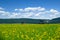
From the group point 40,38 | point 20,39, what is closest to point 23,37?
point 20,39

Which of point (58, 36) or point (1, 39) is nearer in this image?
point (1, 39)

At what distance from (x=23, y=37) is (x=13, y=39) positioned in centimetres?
48

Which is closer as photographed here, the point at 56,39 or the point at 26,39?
the point at 26,39

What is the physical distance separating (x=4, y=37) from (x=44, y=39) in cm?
189

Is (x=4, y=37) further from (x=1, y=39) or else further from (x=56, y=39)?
(x=56, y=39)

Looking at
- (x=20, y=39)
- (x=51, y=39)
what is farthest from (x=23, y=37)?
(x=51, y=39)

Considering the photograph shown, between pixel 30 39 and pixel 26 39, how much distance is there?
0.18 m

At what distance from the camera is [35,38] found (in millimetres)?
7754

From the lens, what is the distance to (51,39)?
7910 millimetres

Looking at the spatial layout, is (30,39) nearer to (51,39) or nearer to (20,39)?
(20,39)

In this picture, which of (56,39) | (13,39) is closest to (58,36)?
(56,39)

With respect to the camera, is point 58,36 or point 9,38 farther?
point 58,36

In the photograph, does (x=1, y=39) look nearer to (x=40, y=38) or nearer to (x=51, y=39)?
(x=40, y=38)

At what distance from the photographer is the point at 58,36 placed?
8648mm
